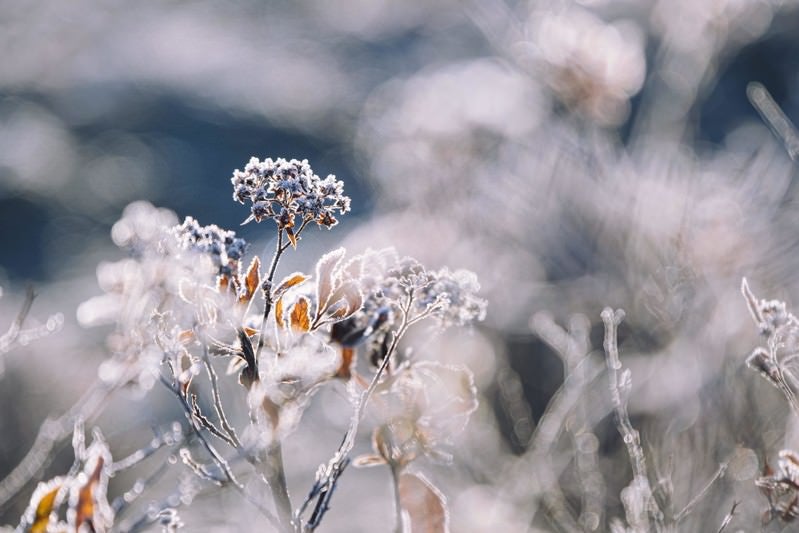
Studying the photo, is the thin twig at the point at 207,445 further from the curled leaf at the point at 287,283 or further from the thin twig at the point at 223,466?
the curled leaf at the point at 287,283

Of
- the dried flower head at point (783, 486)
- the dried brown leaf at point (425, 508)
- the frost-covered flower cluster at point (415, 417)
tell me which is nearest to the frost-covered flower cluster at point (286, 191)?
the frost-covered flower cluster at point (415, 417)

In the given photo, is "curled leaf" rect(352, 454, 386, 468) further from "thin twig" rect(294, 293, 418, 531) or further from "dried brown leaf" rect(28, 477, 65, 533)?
"dried brown leaf" rect(28, 477, 65, 533)

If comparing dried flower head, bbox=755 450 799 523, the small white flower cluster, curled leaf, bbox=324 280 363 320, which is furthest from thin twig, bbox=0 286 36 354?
dried flower head, bbox=755 450 799 523

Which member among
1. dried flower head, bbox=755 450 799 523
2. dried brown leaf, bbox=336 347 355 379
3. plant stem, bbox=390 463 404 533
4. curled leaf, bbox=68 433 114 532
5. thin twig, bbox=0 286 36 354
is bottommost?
dried flower head, bbox=755 450 799 523

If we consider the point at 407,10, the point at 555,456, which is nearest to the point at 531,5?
the point at 555,456

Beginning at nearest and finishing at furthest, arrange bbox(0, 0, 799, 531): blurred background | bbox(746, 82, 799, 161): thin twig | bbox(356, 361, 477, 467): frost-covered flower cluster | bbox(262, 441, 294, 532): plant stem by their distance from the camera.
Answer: bbox(262, 441, 294, 532): plant stem → bbox(356, 361, 477, 467): frost-covered flower cluster → bbox(746, 82, 799, 161): thin twig → bbox(0, 0, 799, 531): blurred background

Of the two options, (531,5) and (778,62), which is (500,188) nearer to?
(531,5)
